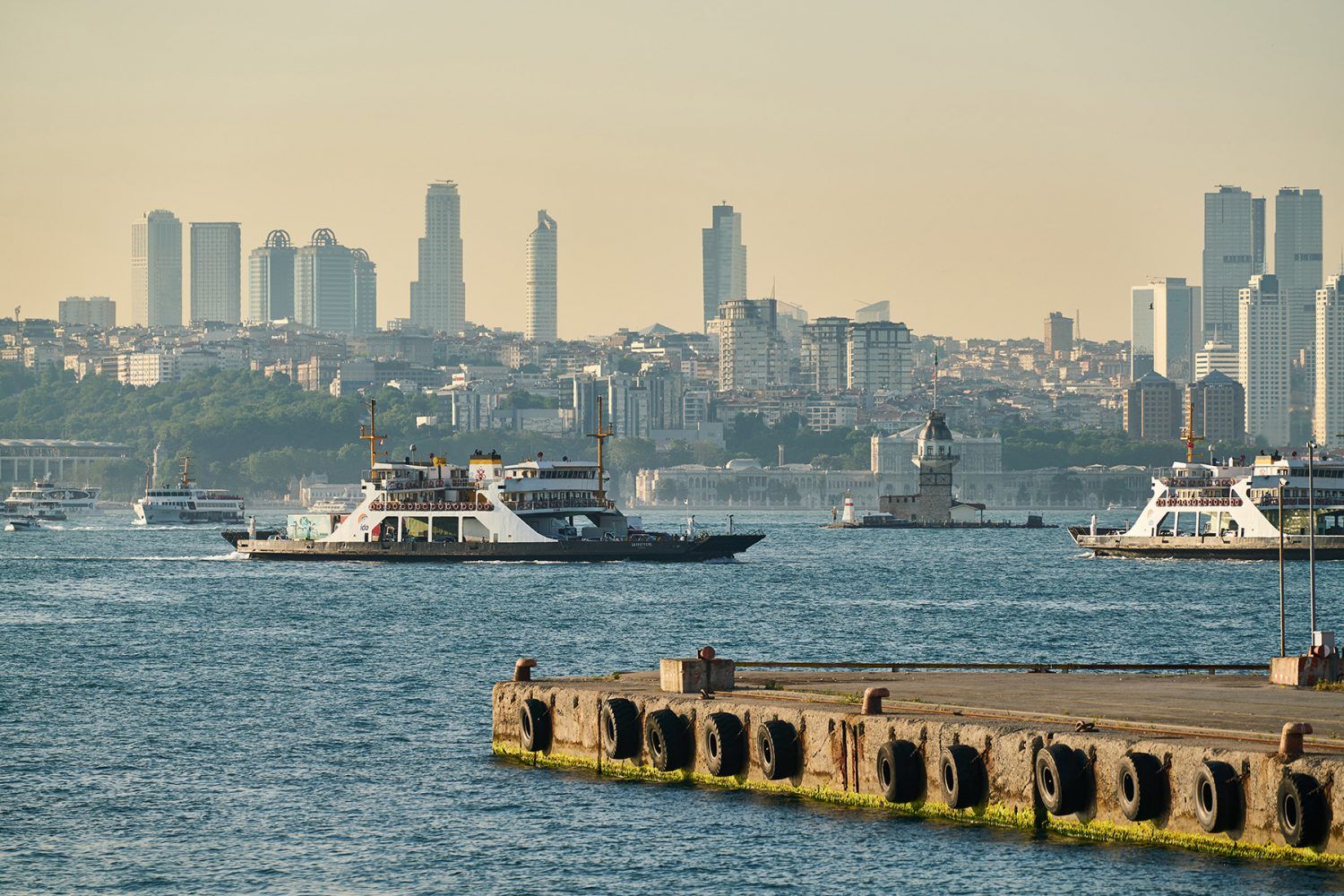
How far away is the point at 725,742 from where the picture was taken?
33.1m

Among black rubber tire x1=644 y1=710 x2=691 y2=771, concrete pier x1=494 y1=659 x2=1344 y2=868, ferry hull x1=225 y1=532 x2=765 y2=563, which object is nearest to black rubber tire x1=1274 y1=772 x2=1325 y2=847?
concrete pier x1=494 y1=659 x2=1344 y2=868

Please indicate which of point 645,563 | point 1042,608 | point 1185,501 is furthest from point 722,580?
point 1185,501

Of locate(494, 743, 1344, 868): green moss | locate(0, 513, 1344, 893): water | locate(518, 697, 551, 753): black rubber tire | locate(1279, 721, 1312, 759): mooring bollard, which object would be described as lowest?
locate(0, 513, 1344, 893): water

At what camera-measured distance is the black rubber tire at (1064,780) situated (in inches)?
1128

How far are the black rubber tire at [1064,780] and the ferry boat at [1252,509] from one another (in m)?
76.8

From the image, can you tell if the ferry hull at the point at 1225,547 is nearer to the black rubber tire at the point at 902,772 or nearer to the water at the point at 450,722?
the water at the point at 450,722

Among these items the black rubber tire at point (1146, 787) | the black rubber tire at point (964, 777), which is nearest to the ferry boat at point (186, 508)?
the black rubber tire at point (964, 777)

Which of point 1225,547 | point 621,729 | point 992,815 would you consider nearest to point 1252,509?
point 1225,547

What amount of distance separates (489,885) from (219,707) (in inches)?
667

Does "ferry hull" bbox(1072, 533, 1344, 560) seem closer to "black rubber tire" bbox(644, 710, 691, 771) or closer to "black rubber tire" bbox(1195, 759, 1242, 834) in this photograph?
"black rubber tire" bbox(644, 710, 691, 771)

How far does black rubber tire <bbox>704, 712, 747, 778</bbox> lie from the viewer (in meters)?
33.1

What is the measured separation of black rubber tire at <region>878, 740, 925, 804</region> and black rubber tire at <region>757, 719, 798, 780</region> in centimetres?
197

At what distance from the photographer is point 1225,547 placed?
107500 mm

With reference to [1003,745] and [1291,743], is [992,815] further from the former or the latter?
[1291,743]
